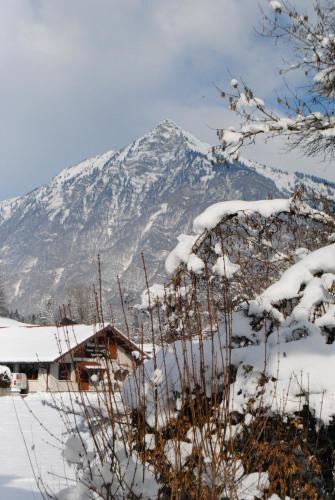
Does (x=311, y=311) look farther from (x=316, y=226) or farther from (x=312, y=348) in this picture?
(x=316, y=226)

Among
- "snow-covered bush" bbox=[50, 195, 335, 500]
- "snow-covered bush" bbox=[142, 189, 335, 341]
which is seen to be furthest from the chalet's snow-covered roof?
"snow-covered bush" bbox=[50, 195, 335, 500]

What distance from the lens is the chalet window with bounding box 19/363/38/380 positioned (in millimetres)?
42969

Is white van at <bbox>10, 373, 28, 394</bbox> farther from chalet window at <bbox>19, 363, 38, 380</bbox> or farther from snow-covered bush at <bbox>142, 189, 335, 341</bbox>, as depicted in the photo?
snow-covered bush at <bbox>142, 189, 335, 341</bbox>

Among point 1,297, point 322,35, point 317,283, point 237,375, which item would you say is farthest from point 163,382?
point 1,297

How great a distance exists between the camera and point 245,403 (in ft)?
15.1

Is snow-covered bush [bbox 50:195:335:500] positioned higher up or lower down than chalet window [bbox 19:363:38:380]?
higher up

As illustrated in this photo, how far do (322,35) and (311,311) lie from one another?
3.97m

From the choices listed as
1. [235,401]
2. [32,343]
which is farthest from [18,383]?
[235,401]

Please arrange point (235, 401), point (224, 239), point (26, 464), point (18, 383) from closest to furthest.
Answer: point (235, 401) < point (224, 239) < point (26, 464) < point (18, 383)

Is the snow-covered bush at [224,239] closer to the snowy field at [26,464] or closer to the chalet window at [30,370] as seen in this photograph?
the snowy field at [26,464]

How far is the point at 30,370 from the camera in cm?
4344

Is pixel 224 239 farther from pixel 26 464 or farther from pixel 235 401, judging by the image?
pixel 26 464

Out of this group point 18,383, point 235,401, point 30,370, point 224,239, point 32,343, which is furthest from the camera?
point 32,343

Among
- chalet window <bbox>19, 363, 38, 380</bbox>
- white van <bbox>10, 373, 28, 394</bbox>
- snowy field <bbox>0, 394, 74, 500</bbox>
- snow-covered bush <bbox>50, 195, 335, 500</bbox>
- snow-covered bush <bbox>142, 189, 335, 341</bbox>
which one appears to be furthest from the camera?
chalet window <bbox>19, 363, 38, 380</bbox>
